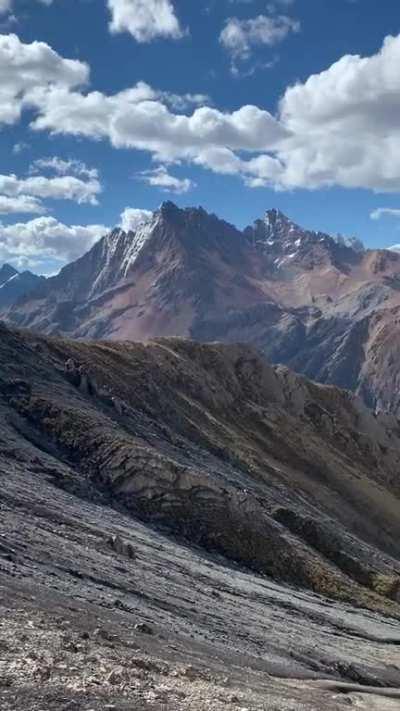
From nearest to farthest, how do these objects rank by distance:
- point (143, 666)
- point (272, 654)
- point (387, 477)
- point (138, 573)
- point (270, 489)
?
point (143, 666) < point (272, 654) < point (138, 573) < point (270, 489) < point (387, 477)

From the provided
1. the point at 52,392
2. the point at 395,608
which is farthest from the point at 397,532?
the point at 52,392

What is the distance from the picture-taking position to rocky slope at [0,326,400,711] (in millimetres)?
21141

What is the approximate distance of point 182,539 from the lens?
4881cm

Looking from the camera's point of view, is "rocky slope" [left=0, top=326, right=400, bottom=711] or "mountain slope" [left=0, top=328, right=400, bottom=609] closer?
"rocky slope" [left=0, top=326, right=400, bottom=711]

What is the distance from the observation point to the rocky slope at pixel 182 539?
2114 cm

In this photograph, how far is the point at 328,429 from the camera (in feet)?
342

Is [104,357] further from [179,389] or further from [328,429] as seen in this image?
[328,429]

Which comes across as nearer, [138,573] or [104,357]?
[138,573]

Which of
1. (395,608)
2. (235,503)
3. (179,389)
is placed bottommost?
(395,608)

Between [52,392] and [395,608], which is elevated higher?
[52,392]

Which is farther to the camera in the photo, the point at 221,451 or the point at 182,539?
the point at 221,451

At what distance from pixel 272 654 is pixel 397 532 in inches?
2073

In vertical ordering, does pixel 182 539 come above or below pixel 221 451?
below

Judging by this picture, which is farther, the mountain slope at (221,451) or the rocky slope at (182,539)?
the mountain slope at (221,451)
